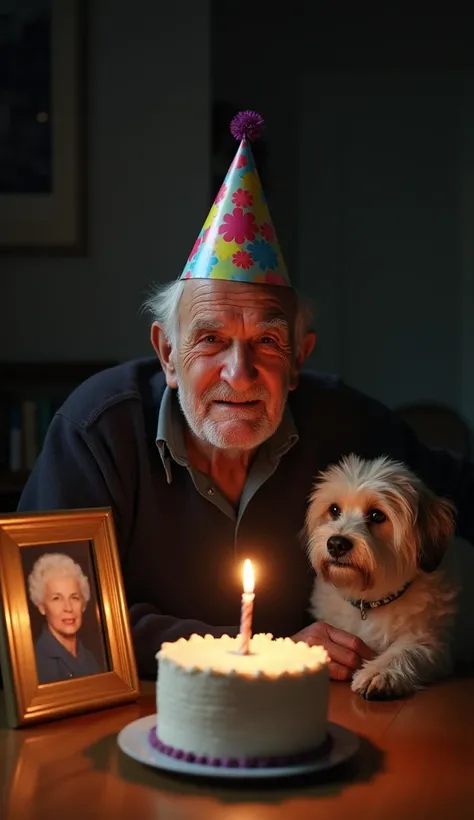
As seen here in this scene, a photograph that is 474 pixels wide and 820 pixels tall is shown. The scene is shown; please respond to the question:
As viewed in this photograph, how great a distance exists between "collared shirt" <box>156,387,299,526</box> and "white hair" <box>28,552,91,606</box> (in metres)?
0.54

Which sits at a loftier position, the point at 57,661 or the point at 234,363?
the point at 234,363

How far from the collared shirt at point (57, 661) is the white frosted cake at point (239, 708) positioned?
0.68ft

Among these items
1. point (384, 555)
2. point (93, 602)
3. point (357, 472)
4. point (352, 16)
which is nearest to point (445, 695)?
point (384, 555)

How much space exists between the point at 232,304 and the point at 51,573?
662 mm

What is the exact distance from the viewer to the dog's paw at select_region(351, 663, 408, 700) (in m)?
1.46

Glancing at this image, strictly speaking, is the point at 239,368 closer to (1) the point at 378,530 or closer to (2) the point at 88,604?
(1) the point at 378,530

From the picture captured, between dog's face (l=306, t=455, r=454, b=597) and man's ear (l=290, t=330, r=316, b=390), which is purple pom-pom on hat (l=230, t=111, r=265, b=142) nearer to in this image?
man's ear (l=290, t=330, r=316, b=390)

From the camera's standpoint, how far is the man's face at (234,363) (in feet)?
5.93

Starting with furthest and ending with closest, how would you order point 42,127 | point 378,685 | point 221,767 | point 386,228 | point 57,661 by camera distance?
point 386,228, point 42,127, point 378,685, point 57,661, point 221,767

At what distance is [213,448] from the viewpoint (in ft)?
6.41

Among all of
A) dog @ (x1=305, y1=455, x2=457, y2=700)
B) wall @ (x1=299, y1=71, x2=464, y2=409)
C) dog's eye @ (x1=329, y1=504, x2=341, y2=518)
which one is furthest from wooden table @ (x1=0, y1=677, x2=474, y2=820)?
wall @ (x1=299, y1=71, x2=464, y2=409)

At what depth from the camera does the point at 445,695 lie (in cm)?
152

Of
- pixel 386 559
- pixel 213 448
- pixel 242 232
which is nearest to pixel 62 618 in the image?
pixel 386 559

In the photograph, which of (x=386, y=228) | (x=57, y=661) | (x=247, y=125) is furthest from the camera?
Answer: (x=386, y=228)
